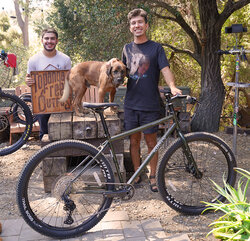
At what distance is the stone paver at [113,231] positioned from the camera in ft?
9.28

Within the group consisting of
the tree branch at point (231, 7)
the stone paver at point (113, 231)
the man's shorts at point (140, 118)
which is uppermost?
the tree branch at point (231, 7)

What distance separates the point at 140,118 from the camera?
3678 millimetres

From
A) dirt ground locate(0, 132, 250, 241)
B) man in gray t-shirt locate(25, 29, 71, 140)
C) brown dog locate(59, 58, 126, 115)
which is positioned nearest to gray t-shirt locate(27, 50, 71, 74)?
man in gray t-shirt locate(25, 29, 71, 140)

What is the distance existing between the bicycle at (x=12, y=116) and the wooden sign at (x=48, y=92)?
667mm

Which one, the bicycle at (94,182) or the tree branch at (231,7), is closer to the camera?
the bicycle at (94,182)

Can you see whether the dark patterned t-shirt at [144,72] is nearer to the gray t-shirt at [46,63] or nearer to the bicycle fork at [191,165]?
the bicycle fork at [191,165]

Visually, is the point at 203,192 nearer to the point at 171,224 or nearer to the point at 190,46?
the point at 171,224

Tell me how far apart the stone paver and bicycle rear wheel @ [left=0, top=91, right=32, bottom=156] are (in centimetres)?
176

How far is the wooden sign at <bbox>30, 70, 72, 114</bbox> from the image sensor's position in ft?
13.1

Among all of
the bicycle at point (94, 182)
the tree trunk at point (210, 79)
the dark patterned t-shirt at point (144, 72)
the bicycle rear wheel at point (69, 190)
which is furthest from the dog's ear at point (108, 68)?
the tree trunk at point (210, 79)

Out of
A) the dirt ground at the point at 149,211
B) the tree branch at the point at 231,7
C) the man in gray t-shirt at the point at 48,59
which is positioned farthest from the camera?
the tree branch at the point at 231,7

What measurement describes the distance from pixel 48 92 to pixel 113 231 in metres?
2.02

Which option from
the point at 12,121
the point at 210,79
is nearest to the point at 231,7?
the point at 210,79

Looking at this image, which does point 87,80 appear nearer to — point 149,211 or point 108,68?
point 108,68
